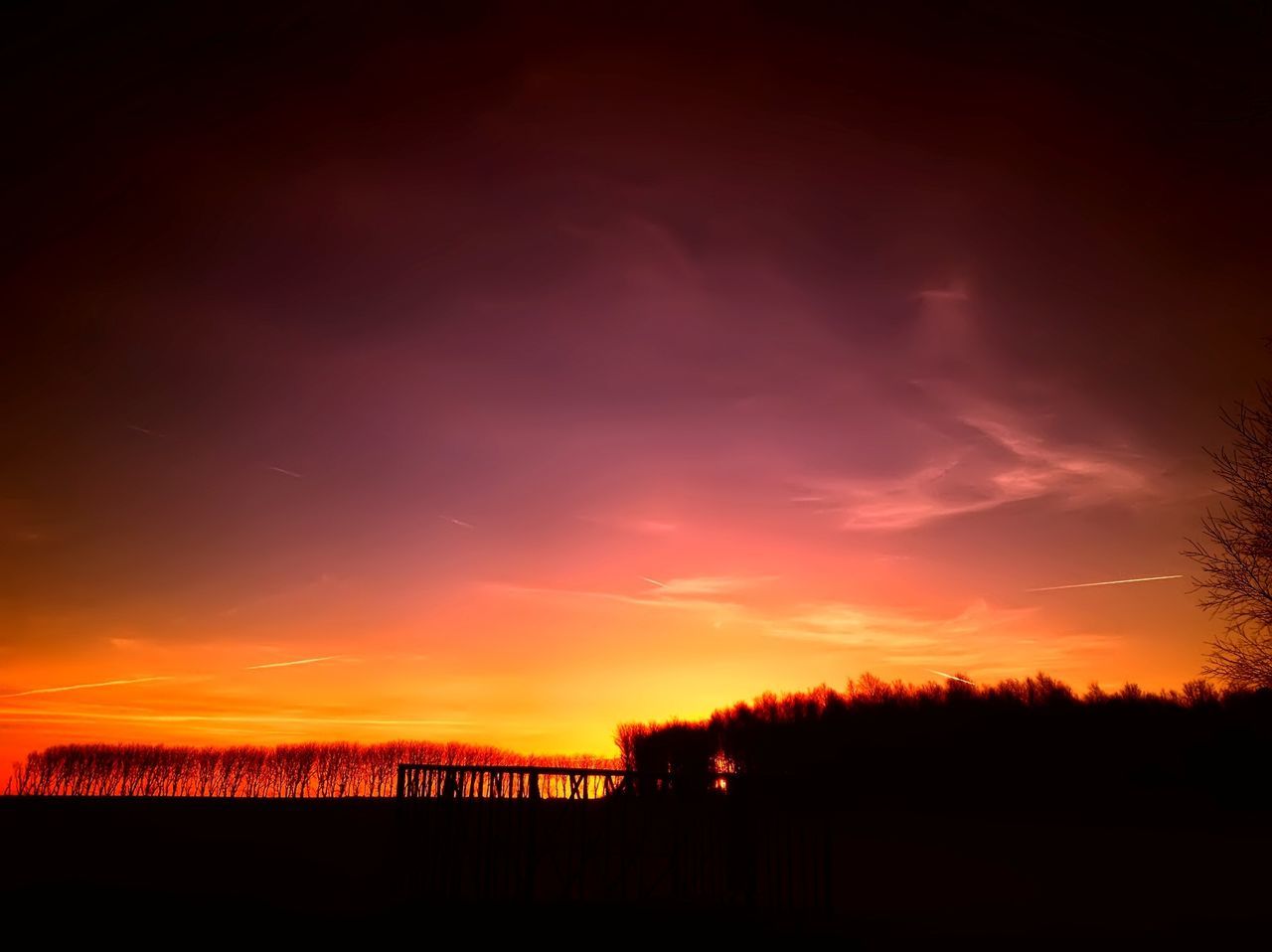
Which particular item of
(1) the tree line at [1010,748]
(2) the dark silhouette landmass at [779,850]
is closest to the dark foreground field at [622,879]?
(2) the dark silhouette landmass at [779,850]

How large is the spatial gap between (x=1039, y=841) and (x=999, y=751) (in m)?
27.1

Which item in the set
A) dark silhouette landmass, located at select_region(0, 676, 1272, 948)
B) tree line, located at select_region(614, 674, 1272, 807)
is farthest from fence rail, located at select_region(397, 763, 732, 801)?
tree line, located at select_region(614, 674, 1272, 807)

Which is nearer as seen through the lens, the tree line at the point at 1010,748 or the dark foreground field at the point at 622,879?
the dark foreground field at the point at 622,879

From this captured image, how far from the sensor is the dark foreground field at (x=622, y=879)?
1655cm

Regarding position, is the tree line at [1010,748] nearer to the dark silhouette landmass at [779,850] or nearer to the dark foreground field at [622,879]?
the dark silhouette landmass at [779,850]

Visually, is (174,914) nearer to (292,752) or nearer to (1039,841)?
(1039,841)

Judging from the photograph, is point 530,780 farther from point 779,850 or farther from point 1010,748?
point 1010,748

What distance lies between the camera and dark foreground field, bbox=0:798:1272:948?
54.3 feet

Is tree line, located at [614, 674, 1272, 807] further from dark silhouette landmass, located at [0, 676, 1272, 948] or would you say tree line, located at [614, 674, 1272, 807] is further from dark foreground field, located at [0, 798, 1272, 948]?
dark foreground field, located at [0, 798, 1272, 948]

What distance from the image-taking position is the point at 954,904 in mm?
22969

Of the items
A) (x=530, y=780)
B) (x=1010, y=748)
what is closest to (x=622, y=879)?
(x=530, y=780)

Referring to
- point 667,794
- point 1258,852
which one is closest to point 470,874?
point 667,794

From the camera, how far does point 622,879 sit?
19.0 m

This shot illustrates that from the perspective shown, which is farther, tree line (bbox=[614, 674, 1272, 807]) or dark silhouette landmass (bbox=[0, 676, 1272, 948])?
tree line (bbox=[614, 674, 1272, 807])
